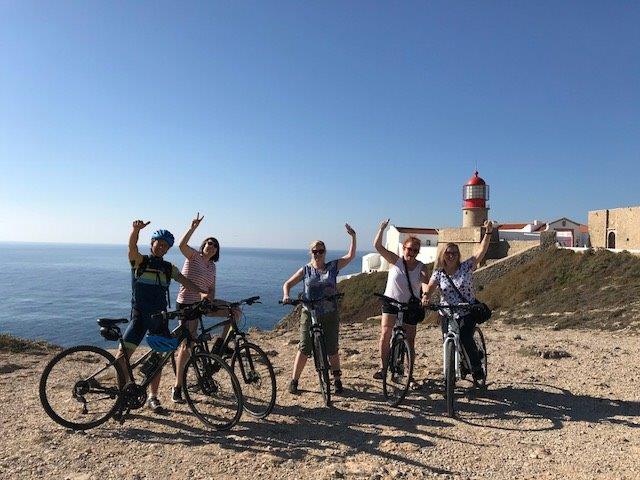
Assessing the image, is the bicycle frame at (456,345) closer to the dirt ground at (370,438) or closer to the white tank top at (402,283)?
the dirt ground at (370,438)

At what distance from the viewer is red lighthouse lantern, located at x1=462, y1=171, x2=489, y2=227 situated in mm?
45969

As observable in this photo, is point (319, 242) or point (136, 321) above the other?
point (319, 242)

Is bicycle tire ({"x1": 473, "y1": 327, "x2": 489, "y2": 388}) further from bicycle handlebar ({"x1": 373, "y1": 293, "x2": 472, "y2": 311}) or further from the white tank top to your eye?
the white tank top

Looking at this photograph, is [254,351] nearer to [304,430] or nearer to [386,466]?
[304,430]

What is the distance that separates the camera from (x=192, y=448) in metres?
4.22

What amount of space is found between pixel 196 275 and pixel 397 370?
285 cm

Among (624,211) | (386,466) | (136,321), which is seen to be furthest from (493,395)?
(624,211)

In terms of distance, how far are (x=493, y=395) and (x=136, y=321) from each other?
4.50m

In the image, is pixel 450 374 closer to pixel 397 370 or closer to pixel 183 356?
pixel 397 370

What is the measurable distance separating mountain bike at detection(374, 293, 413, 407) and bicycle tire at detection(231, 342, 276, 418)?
147 cm

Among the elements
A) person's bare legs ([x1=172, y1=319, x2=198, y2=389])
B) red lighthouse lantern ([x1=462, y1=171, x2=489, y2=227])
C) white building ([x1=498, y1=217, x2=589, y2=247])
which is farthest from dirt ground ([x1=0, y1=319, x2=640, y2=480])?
white building ([x1=498, y1=217, x2=589, y2=247])

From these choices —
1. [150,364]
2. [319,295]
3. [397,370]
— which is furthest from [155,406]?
[397,370]

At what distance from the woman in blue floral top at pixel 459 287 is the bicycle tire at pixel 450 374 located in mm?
454

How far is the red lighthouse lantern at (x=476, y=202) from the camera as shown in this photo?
45969 mm
